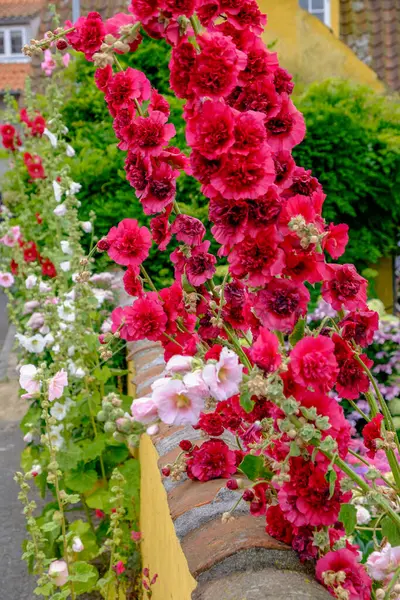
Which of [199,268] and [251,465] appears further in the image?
[199,268]

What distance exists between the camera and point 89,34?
1399mm

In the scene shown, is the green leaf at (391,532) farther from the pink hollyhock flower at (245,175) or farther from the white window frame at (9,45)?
the white window frame at (9,45)

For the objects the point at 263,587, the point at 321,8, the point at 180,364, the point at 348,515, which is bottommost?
the point at 321,8

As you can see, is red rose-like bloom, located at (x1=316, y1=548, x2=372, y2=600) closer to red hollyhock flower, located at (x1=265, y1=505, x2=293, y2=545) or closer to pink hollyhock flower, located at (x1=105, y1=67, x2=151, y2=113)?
red hollyhock flower, located at (x1=265, y1=505, x2=293, y2=545)

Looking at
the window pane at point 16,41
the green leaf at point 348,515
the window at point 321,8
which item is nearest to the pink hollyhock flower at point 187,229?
the green leaf at point 348,515

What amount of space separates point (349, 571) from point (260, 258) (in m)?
0.51

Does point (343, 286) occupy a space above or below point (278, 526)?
above

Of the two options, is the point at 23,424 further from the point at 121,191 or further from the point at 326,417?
the point at 326,417

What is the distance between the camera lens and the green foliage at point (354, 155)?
5.25 meters

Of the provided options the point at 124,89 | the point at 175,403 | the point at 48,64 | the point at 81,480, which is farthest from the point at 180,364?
the point at 48,64

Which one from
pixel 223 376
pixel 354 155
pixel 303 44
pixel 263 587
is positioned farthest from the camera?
pixel 303 44

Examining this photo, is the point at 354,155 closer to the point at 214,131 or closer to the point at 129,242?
the point at 129,242

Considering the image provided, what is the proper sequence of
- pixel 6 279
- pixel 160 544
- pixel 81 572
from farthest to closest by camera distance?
pixel 6 279 < pixel 81 572 < pixel 160 544

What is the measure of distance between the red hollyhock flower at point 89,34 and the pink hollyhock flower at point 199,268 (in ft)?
1.35
